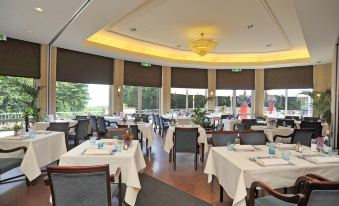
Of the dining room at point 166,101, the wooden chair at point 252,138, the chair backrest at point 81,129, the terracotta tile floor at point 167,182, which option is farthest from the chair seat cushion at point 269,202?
the chair backrest at point 81,129

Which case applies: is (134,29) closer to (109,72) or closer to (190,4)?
(190,4)

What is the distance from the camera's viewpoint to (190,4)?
5.30 metres

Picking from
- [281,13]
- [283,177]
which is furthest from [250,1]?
[283,177]

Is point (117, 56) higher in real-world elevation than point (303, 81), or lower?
higher

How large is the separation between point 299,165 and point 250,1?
385 cm

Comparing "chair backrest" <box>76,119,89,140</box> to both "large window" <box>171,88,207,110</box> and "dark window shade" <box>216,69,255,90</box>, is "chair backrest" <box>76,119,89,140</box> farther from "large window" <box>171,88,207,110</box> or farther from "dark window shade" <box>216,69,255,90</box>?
"dark window shade" <box>216,69,255,90</box>

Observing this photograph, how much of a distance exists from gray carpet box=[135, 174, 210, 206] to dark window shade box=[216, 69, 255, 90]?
368 inches

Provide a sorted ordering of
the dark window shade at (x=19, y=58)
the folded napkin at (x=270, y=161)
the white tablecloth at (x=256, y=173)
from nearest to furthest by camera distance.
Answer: the white tablecloth at (x=256, y=173), the folded napkin at (x=270, y=161), the dark window shade at (x=19, y=58)

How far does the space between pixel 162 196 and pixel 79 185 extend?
173cm

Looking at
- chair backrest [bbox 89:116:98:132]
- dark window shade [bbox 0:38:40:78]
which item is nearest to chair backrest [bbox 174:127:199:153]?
chair backrest [bbox 89:116:98:132]

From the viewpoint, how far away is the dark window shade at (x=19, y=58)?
6.85 m

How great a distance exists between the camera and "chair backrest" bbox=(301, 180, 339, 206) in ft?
5.66

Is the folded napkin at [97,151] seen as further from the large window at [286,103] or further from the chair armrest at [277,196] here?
the large window at [286,103]

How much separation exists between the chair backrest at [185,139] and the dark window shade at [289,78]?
27.8ft
